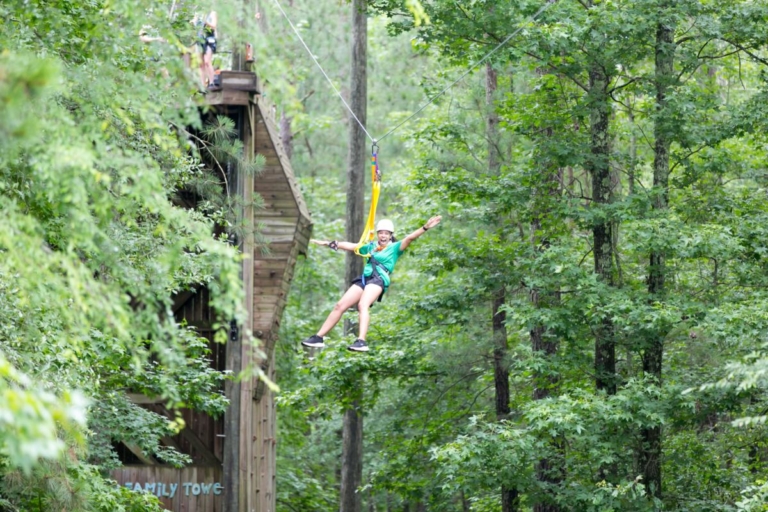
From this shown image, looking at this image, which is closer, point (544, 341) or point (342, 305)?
point (342, 305)

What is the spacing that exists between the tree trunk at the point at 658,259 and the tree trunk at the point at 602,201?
529mm

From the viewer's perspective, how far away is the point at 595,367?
45.6 ft

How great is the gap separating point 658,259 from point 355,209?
7241 millimetres

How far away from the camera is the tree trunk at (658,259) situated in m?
13.1

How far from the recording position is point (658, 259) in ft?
44.2

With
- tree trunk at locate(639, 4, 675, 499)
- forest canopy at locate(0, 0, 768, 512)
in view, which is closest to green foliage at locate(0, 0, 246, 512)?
forest canopy at locate(0, 0, 768, 512)

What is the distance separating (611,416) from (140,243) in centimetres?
546

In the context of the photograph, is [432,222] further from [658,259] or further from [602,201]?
[602,201]

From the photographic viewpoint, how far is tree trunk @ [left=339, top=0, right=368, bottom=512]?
62.3 ft

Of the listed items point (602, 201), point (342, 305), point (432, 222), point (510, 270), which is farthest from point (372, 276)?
point (602, 201)

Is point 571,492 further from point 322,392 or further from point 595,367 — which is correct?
point 322,392

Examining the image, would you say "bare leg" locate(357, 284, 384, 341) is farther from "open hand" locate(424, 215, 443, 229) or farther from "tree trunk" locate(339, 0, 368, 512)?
"tree trunk" locate(339, 0, 368, 512)

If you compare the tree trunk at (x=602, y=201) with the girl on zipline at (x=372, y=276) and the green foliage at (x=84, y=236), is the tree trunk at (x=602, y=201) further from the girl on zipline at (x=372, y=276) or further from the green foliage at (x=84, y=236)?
the green foliage at (x=84, y=236)

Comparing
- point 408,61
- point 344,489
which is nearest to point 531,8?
point 344,489
